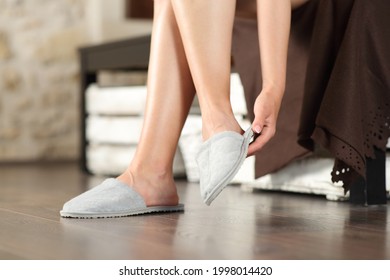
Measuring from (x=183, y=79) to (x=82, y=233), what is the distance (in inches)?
17.4

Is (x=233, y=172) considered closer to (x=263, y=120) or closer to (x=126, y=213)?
(x=263, y=120)

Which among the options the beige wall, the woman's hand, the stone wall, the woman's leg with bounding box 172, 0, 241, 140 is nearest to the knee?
the woman's leg with bounding box 172, 0, 241, 140

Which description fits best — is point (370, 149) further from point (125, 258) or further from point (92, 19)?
point (92, 19)

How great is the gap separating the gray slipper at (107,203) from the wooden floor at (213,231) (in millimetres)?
29

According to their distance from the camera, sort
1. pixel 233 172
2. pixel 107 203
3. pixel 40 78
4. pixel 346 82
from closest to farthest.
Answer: pixel 233 172
pixel 107 203
pixel 346 82
pixel 40 78

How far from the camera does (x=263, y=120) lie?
157cm

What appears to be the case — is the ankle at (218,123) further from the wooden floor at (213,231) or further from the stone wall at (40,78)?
the stone wall at (40,78)

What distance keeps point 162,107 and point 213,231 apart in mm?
349

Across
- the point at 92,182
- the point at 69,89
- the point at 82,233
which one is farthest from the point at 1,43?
the point at 82,233

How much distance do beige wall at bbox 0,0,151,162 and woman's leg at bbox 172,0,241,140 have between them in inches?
121

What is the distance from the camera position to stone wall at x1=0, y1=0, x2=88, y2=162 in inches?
182

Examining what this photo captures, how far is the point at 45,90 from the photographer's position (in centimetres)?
471

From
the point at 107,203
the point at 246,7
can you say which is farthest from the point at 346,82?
the point at 107,203
